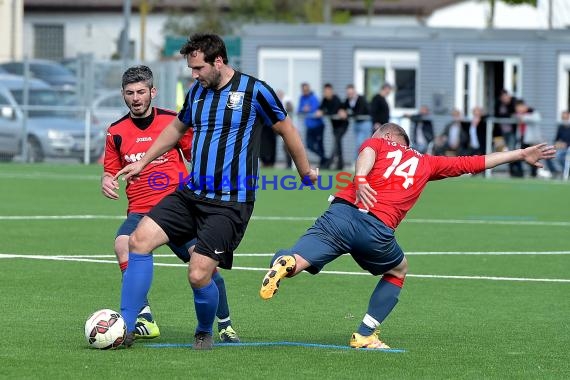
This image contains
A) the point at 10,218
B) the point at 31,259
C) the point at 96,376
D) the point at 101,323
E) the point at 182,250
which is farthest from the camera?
the point at 10,218

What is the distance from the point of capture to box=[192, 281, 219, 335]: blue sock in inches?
369

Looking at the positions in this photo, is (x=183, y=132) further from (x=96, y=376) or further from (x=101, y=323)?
(x=96, y=376)

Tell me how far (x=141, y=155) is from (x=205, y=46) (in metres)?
1.58

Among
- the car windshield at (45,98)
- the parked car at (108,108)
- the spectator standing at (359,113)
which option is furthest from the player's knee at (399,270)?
the car windshield at (45,98)

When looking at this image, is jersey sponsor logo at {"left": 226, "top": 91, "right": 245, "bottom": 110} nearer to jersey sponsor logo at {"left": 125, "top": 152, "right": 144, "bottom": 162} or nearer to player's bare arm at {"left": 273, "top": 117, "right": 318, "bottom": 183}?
player's bare arm at {"left": 273, "top": 117, "right": 318, "bottom": 183}

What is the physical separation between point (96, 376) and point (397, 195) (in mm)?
2620

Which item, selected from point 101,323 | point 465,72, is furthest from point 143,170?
point 465,72

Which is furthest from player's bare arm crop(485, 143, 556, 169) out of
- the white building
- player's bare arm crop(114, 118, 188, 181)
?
the white building

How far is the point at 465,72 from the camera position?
4075 cm

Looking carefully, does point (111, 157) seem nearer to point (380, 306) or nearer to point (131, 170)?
point (131, 170)

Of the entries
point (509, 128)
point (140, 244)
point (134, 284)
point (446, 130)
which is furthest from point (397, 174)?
point (509, 128)

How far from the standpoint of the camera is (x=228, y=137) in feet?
30.9

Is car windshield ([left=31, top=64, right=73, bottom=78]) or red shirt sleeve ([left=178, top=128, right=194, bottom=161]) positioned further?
car windshield ([left=31, top=64, right=73, bottom=78])

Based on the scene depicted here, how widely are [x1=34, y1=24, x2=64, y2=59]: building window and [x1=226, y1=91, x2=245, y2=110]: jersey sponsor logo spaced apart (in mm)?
65697
